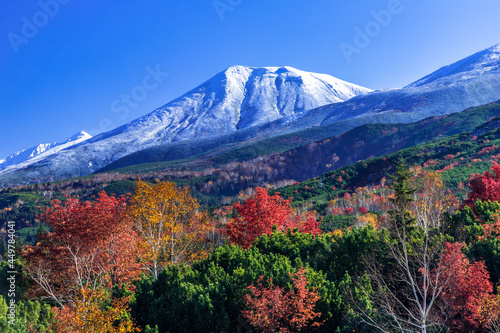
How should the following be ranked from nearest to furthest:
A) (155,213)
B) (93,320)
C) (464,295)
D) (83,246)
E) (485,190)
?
(464,295) < (93,320) < (83,246) < (155,213) < (485,190)

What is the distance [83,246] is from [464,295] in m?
24.0

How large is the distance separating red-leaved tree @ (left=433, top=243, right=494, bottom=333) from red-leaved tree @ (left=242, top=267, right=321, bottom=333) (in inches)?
236

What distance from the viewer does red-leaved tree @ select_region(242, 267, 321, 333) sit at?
14.6 m

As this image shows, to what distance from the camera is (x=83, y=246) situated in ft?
77.1

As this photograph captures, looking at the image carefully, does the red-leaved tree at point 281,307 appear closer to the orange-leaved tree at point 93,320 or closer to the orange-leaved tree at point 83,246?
the orange-leaved tree at point 93,320

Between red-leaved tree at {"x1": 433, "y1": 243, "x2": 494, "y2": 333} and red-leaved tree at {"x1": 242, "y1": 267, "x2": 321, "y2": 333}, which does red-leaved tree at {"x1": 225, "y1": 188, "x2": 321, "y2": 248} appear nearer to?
red-leaved tree at {"x1": 242, "y1": 267, "x2": 321, "y2": 333}

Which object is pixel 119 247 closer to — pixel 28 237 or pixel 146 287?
pixel 146 287

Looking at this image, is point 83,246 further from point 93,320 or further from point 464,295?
point 464,295

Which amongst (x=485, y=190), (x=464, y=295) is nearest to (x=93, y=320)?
(x=464, y=295)

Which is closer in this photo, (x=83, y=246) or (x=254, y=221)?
(x=83, y=246)

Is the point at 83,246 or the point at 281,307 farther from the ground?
the point at 83,246

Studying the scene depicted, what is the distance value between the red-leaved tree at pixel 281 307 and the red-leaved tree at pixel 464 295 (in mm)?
Result: 5982

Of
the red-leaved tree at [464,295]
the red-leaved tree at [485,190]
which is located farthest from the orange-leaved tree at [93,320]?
the red-leaved tree at [485,190]

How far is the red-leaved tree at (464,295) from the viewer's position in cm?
1396
